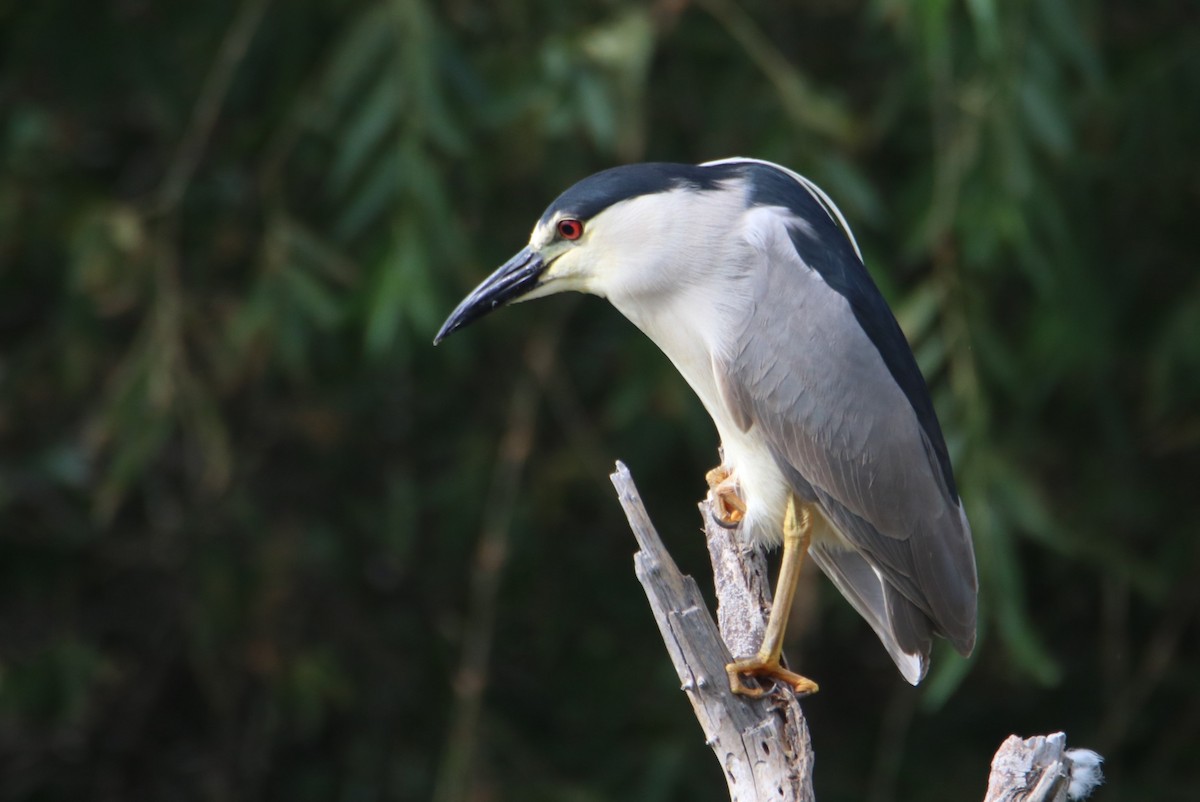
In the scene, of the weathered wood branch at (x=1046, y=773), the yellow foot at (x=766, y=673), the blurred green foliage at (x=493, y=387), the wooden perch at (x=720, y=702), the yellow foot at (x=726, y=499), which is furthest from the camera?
the blurred green foliage at (x=493, y=387)

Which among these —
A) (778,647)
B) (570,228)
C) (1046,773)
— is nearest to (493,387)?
(570,228)

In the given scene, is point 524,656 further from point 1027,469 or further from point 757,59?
point 757,59

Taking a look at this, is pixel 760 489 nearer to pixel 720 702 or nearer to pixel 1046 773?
pixel 720 702

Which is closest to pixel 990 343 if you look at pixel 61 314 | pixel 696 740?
pixel 696 740

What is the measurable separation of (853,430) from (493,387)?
190 centimetres

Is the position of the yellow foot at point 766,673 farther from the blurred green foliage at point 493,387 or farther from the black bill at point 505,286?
the blurred green foliage at point 493,387

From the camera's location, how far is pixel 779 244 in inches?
90.3

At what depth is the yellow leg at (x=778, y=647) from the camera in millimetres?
2057

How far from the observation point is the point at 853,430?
2.34 meters

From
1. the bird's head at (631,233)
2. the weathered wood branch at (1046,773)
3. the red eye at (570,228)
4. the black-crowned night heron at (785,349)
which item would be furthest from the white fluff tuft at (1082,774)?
the red eye at (570,228)

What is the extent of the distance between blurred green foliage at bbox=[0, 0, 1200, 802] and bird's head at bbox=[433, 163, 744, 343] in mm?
654

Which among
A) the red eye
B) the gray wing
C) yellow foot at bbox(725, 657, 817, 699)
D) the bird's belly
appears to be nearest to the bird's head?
the red eye

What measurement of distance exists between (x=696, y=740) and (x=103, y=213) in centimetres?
203

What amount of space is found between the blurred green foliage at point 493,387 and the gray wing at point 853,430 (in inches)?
24.1
